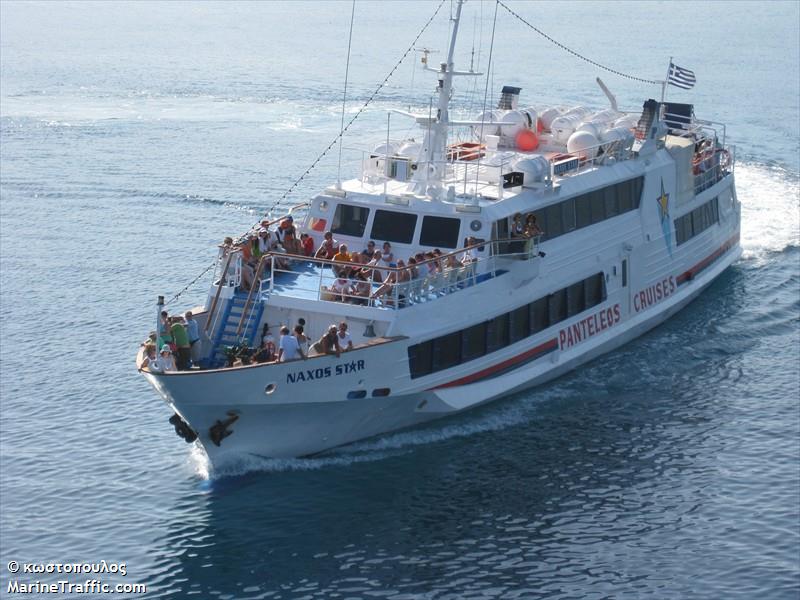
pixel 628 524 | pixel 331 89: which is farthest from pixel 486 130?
pixel 331 89

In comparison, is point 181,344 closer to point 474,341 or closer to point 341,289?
point 341,289

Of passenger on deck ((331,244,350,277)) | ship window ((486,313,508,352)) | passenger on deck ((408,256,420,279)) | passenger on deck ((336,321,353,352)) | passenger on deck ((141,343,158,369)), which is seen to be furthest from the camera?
ship window ((486,313,508,352))

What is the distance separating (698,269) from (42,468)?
22.9 m

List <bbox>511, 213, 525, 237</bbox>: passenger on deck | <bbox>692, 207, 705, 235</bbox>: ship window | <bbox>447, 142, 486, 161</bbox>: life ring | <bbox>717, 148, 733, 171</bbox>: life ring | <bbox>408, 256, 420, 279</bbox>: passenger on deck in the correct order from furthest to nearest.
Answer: <bbox>717, 148, 733, 171</bbox>: life ring
<bbox>692, 207, 705, 235</bbox>: ship window
<bbox>447, 142, 486, 161</bbox>: life ring
<bbox>511, 213, 525, 237</bbox>: passenger on deck
<bbox>408, 256, 420, 279</bbox>: passenger on deck

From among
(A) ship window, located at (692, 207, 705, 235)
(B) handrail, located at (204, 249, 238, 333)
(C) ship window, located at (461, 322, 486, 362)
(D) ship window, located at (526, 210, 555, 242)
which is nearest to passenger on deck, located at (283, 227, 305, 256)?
(B) handrail, located at (204, 249, 238, 333)

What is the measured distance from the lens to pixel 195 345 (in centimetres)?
2755

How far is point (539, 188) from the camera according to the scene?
31672mm

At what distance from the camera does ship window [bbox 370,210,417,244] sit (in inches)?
1210

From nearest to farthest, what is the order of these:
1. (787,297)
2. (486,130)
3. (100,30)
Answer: (486,130)
(787,297)
(100,30)

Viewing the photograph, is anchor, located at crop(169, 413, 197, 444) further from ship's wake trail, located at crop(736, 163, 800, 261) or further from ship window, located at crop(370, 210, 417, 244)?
ship's wake trail, located at crop(736, 163, 800, 261)

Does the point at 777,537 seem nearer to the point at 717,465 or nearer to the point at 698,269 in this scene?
the point at 717,465

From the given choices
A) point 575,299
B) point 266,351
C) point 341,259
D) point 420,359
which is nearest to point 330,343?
point 266,351

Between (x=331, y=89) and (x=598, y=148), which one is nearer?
(x=598, y=148)

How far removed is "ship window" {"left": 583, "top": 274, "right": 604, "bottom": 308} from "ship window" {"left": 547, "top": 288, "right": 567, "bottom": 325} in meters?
1.13
